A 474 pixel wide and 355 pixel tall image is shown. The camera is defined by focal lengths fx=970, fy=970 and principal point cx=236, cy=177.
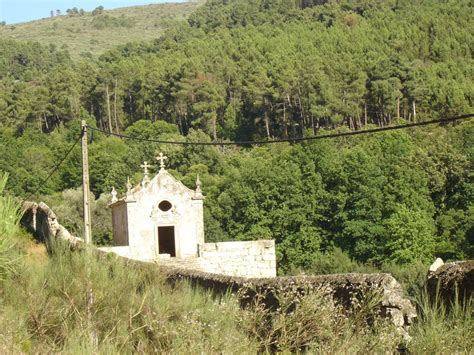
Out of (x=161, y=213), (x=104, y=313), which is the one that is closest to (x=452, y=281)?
(x=104, y=313)

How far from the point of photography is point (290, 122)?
8862cm

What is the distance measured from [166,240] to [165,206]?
7.88 ft

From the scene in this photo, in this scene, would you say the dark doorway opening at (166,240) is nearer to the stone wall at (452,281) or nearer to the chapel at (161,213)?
the chapel at (161,213)

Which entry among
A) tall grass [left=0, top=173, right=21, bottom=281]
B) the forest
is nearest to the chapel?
the forest

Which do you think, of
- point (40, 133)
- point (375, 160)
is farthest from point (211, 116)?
point (375, 160)

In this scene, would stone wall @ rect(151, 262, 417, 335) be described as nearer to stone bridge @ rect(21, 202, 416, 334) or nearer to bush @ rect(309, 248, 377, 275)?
stone bridge @ rect(21, 202, 416, 334)

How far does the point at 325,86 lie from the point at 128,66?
82.6ft

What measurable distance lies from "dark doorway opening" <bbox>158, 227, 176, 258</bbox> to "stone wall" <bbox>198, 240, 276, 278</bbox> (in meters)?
3.51

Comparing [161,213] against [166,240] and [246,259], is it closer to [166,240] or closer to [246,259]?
[166,240]

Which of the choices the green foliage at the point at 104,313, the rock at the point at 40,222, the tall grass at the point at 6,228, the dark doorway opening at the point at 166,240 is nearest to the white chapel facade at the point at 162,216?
the dark doorway opening at the point at 166,240

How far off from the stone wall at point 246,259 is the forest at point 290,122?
62.3 feet

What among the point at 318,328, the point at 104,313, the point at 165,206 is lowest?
the point at 318,328

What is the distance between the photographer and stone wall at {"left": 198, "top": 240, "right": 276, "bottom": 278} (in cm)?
2641

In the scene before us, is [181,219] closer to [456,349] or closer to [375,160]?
[456,349]
